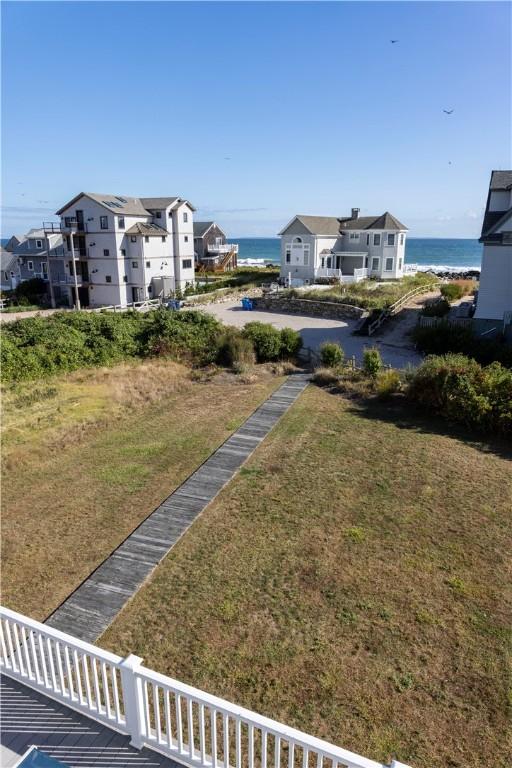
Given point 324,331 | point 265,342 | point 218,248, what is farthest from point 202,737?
point 218,248

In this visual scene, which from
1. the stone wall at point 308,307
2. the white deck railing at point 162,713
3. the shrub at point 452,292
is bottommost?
the white deck railing at point 162,713

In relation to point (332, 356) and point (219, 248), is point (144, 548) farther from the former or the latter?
point (219, 248)

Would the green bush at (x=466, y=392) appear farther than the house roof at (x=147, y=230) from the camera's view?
No

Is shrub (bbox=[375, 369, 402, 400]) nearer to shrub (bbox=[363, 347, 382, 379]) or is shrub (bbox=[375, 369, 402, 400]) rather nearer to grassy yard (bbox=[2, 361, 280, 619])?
shrub (bbox=[363, 347, 382, 379])

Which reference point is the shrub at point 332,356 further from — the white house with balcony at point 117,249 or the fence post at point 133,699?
the white house with balcony at point 117,249

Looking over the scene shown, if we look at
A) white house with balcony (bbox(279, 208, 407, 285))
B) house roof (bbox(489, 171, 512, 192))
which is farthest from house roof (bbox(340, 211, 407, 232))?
house roof (bbox(489, 171, 512, 192))

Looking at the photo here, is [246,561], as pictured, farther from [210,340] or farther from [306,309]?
[306,309]

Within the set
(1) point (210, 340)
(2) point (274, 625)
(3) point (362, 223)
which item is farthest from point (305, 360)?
(3) point (362, 223)

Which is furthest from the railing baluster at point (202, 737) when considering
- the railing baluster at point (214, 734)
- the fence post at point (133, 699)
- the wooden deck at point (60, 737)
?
the fence post at point (133, 699)
